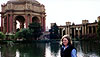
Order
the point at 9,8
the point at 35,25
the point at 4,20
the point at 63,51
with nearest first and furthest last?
the point at 63,51 → the point at 35,25 → the point at 9,8 → the point at 4,20

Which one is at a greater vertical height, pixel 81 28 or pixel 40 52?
pixel 81 28

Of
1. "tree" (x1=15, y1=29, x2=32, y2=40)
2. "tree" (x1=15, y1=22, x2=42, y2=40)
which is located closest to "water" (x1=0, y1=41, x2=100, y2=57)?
"tree" (x1=15, y1=29, x2=32, y2=40)

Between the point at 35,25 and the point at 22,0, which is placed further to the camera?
the point at 22,0

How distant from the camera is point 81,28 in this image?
80.2 meters

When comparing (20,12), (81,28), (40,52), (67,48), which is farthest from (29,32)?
(67,48)

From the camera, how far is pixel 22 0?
74.8 metres

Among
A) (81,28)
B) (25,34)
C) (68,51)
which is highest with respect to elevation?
(68,51)

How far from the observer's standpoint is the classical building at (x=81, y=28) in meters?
74.4

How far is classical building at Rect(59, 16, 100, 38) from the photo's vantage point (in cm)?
7444

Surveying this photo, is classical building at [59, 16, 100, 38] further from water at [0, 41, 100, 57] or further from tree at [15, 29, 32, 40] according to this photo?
water at [0, 41, 100, 57]

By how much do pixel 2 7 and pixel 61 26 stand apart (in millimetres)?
26174

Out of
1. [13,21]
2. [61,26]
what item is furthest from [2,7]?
[61,26]

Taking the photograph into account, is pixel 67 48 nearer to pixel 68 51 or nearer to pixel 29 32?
pixel 68 51

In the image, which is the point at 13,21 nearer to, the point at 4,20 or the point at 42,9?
the point at 4,20
